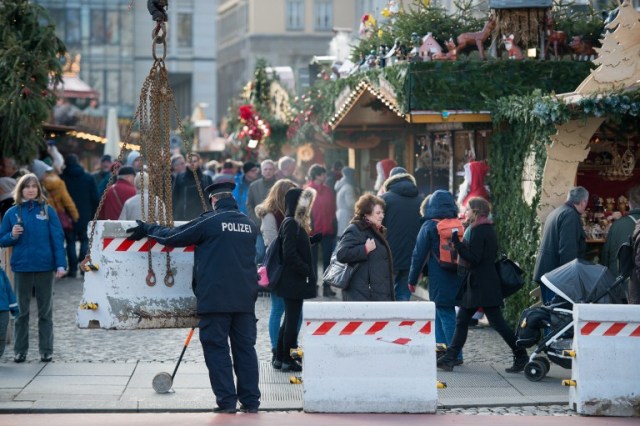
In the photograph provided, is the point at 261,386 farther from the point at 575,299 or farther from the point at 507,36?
the point at 507,36

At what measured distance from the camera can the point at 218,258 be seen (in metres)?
10.9

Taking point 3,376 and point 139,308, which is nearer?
point 139,308

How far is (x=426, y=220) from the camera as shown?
1385cm

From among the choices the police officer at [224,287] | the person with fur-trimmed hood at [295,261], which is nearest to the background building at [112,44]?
the person with fur-trimmed hood at [295,261]

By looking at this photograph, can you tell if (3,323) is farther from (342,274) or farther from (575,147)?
(575,147)

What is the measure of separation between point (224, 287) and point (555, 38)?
26.4ft

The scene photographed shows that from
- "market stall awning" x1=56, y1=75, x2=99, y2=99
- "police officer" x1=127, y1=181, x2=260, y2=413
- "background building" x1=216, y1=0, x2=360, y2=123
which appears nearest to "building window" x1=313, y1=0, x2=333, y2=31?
"background building" x1=216, y1=0, x2=360, y2=123

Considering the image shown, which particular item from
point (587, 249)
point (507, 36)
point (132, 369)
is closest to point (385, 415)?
point (132, 369)

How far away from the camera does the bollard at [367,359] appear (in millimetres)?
11188

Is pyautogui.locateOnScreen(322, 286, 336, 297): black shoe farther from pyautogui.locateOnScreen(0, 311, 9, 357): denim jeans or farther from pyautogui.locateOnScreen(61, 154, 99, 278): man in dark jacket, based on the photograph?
pyautogui.locateOnScreen(0, 311, 9, 357): denim jeans

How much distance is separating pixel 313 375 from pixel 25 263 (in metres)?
3.63

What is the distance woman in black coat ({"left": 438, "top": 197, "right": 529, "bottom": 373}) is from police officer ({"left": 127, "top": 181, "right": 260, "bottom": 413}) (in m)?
2.70

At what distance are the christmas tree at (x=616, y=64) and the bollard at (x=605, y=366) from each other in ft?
11.6

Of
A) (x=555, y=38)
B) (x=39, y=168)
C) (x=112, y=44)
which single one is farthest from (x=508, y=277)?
(x=112, y=44)
